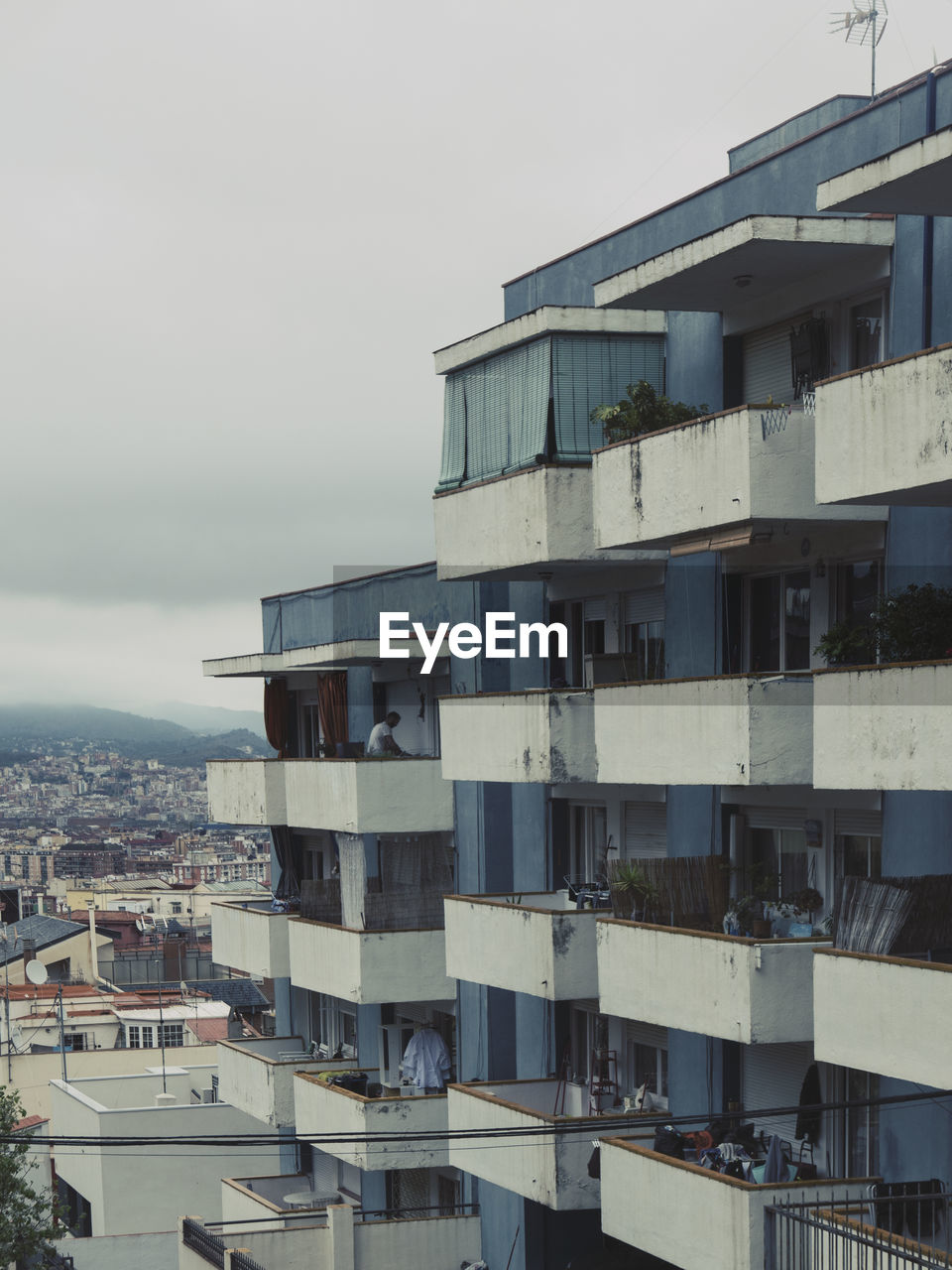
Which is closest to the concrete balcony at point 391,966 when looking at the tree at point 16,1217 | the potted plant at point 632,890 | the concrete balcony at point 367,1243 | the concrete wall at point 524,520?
the concrete balcony at point 367,1243

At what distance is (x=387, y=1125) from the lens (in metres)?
31.2

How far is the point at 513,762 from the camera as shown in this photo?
1035 inches

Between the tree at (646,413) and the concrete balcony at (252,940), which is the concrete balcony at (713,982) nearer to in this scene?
the tree at (646,413)

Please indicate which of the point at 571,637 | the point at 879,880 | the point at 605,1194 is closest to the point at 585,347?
the point at 571,637

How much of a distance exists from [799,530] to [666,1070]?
7.98m

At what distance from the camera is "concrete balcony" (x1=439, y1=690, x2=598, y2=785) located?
25.4 metres

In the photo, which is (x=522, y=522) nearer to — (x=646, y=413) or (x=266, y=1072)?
(x=646, y=413)

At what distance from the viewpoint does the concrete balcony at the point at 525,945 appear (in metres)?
25.2

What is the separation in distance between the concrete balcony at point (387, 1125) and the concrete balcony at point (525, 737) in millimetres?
6389

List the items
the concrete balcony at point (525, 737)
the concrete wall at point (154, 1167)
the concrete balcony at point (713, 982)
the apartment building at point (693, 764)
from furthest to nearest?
the concrete wall at point (154, 1167), the concrete balcony at point (525, 737), the concrete balcony at point (713, 982), the apartment building at point (693, 764)

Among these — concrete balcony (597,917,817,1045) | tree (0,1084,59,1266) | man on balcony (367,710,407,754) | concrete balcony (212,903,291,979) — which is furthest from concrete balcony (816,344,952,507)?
tree (0,1084,59,1266)

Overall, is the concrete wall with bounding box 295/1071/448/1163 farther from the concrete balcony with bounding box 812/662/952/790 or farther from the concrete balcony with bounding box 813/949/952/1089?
the concrete balcony with bounding box 812/662/952/790

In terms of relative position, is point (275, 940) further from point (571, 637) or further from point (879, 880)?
point (879, 880)

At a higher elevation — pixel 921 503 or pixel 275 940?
pixel 921 503
